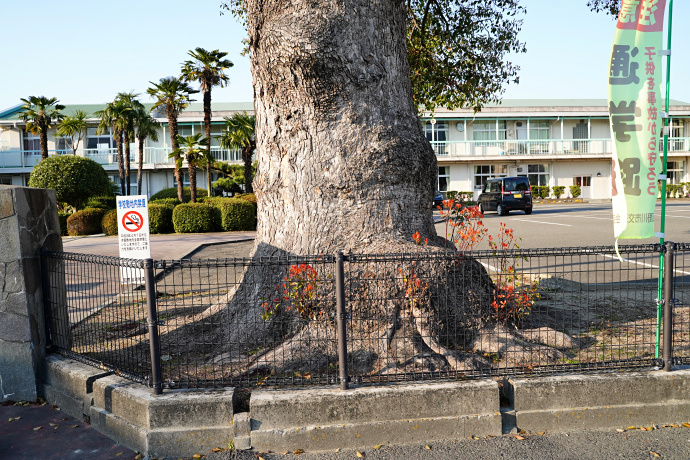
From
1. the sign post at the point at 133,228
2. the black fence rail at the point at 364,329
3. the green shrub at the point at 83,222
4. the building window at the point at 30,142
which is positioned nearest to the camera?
the black fence rail at the point at 364,329

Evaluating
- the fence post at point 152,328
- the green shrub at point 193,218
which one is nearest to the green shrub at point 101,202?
the green shrub at point 193,218

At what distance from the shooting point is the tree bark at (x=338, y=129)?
508 cm

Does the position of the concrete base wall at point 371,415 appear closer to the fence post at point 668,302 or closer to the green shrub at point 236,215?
the fence post at point 668,302

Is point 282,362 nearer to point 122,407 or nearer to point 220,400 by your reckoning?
point 220,400

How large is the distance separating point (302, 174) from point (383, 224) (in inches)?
37.0

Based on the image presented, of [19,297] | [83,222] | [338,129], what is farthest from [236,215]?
[19,297]

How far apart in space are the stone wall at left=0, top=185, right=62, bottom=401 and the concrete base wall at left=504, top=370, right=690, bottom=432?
12.6 feet

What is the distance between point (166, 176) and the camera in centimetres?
3900

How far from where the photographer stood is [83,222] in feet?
74.4

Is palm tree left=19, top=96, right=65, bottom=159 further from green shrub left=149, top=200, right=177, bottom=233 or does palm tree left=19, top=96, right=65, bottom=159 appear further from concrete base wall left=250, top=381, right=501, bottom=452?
concrete base wall left=250, top=381, right=501, bottom=452

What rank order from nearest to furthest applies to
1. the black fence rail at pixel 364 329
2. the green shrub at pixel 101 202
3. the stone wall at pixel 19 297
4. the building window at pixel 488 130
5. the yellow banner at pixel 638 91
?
the black fence rail at pixel 364 329 → the yellow banner at pixel 638 91 → the stone wall at pixel 19 297 → the green shrub at pixel 101 202 → the building window at pixel 488 130

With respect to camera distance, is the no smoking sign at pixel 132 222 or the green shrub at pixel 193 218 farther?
the green shrub at pixel 193 218

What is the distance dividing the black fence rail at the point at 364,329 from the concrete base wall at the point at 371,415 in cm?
20

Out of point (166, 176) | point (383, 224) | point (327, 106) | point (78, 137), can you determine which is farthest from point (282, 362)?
point (78, 137)
